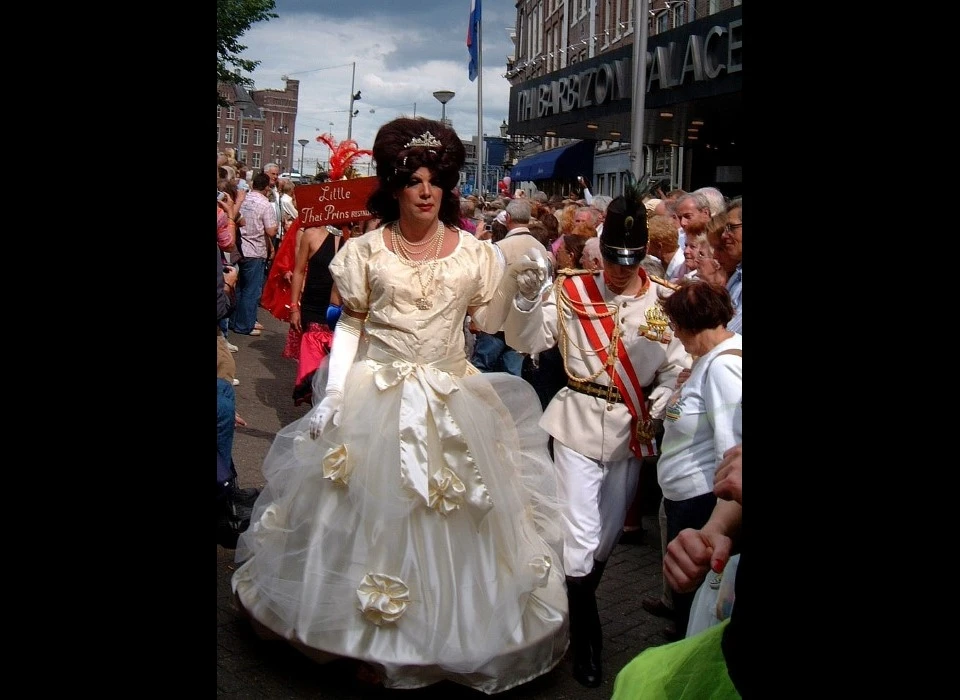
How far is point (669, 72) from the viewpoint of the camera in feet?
51.1

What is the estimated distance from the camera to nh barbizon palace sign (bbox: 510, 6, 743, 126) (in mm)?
13695

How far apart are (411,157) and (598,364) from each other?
1.10 metres

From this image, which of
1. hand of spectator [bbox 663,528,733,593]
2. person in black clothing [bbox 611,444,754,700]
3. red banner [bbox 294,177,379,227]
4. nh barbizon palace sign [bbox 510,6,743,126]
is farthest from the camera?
nh barbizon palace sign [bbox 510,6,743,126]

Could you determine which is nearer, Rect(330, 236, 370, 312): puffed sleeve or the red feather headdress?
Rect(330, 236, 370, 312): puffed sleeve

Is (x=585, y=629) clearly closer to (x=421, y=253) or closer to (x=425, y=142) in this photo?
(x=421, y=253)

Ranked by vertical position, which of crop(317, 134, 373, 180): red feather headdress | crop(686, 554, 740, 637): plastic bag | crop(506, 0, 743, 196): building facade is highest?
crop(506, 0, 743, 196): building facade

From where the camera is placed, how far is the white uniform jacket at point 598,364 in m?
4.01

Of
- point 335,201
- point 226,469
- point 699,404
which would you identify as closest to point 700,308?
point 699,404

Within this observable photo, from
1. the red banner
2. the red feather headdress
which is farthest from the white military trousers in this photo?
the red feather headdress

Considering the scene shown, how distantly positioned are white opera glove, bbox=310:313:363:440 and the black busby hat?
1.04 meters

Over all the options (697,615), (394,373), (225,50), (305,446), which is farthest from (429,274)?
(225,50)

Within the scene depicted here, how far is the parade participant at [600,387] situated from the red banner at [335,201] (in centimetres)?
202

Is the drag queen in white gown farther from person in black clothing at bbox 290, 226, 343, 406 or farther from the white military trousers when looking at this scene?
person in black clothing at bbox 290, 226, 343, 406

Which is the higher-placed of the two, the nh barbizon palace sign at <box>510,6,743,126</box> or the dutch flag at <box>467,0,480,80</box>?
the dutch flag at <box>467,0,480,80</box>
